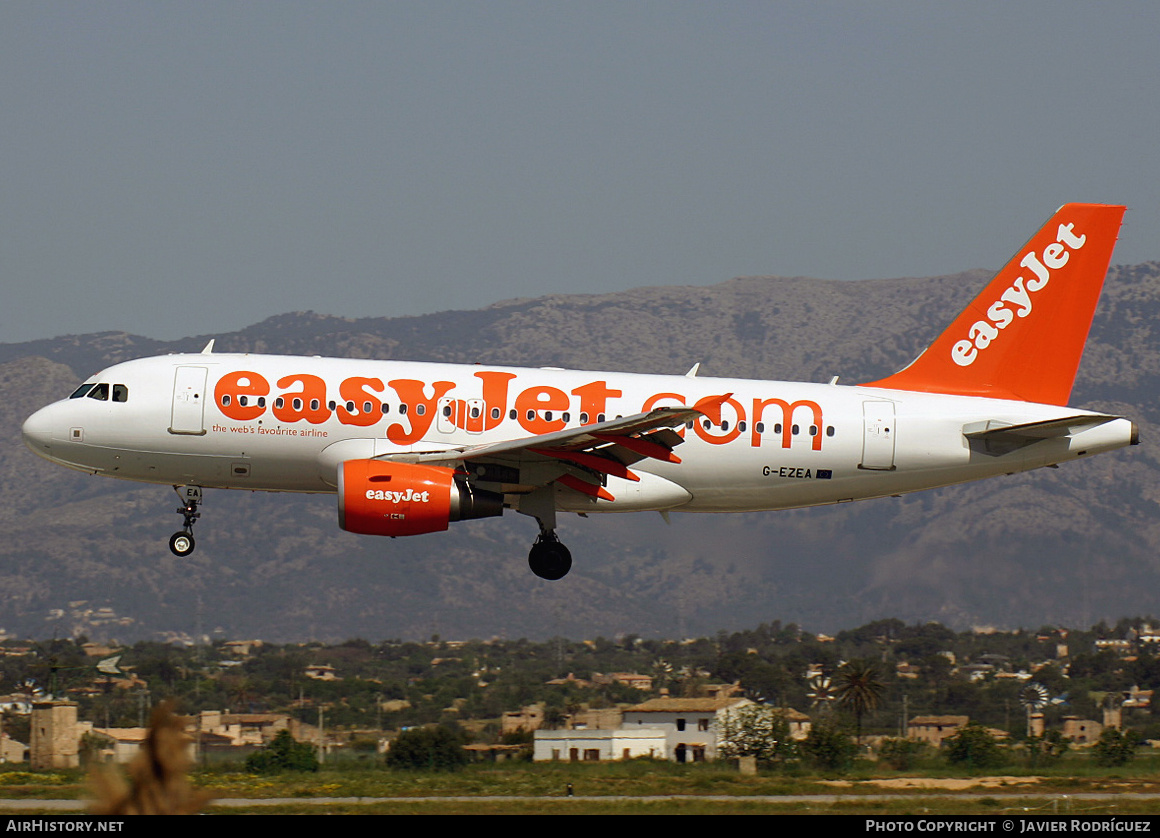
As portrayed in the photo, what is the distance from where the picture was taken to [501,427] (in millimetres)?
30891

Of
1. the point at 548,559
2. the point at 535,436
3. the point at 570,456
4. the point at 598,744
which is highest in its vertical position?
the point at 535,436

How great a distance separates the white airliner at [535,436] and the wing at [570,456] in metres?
0.04

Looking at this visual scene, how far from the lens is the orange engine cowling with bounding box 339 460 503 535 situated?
2897 cm

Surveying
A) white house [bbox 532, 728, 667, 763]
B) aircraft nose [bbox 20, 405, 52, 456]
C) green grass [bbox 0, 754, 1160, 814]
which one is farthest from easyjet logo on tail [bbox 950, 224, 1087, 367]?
aircraft nose [bbox 20, 405, 52, 456]

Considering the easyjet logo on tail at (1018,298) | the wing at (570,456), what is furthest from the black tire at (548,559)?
the easyjet logo on tail at (1018,298)

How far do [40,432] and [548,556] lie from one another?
11298mm

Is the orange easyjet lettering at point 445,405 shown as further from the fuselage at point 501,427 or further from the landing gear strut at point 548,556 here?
the landing gear strut at point 548,556

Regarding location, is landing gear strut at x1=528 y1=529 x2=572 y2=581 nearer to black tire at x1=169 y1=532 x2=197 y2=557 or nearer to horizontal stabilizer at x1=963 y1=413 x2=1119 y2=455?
black tire at x1=169 y1=532 x2=197 y2=557

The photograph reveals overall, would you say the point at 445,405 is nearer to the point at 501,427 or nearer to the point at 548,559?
the point at 501,427

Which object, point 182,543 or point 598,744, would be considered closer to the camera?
point 182,543

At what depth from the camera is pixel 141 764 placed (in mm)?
7598

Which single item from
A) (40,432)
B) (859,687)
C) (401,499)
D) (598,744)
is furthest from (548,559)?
(859,687)

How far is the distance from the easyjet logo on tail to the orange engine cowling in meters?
12.0
